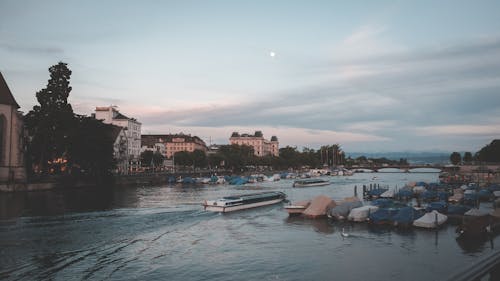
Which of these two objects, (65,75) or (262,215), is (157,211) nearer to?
(262,215)

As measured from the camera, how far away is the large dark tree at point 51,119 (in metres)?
86.8

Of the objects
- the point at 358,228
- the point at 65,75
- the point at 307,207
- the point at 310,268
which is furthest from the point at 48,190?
the point at 310,268

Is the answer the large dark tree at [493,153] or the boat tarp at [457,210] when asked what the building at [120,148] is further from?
the large dark tree at [493,153]

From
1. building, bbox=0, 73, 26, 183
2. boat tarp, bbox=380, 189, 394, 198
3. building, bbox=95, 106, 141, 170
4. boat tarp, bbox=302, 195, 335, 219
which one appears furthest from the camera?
building, bbox=95, 106, 141, 170

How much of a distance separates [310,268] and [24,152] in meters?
81.6

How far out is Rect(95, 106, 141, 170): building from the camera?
158 meters

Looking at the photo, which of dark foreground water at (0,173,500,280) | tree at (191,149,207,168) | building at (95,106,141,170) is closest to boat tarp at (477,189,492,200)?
dark foreground water at (0,173,500,280)

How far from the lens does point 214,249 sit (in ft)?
105

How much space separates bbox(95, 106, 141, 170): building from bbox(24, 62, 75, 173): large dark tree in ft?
207

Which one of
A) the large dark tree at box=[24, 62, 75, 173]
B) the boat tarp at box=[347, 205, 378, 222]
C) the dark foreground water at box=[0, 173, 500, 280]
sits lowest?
the dark foreground water at box=[0, 173, 500, 280]

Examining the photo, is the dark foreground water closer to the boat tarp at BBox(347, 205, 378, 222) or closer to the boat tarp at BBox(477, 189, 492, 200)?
the boat tarp at BBox(347, 205, 378, 222)

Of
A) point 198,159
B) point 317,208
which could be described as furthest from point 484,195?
point 198,159

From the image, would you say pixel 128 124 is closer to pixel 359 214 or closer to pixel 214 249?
pixel 359 214

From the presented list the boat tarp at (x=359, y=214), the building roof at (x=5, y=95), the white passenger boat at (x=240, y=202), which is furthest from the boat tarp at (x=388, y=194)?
the building roof at (x=5, y=95)
